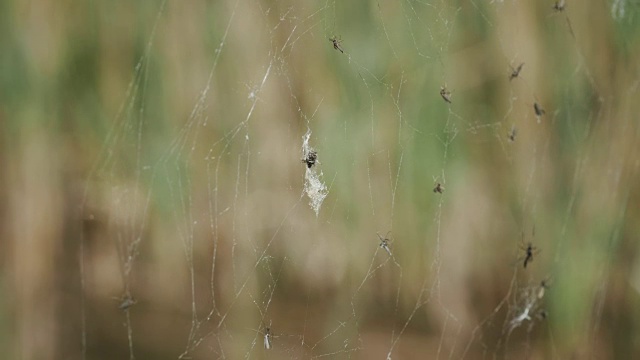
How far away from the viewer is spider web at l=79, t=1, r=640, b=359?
0.65 meters

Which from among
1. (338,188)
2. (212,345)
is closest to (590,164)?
(338,188)

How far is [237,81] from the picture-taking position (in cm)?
65

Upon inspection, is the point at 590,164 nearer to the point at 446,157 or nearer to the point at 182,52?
the point at 446,157

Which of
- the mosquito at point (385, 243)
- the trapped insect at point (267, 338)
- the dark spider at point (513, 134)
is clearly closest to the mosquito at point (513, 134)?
the dark spider at point (513, 134)

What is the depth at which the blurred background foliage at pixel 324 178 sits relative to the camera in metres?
0.65

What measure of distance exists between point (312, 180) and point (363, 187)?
4 cm

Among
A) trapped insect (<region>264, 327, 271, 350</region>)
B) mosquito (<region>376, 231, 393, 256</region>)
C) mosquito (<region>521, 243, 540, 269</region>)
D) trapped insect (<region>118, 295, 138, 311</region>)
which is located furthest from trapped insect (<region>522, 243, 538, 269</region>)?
trapped insect (<region>118, 295, 138, 311</region>)

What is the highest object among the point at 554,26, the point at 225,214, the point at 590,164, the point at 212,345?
the point at 554,26

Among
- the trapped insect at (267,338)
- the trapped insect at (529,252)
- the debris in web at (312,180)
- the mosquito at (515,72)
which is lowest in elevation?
the trapped insect at (267,338)

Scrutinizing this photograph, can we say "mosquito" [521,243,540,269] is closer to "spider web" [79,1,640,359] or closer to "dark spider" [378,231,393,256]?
"spider web" [79,1,640,359]

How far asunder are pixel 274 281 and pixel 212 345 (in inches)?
3.1

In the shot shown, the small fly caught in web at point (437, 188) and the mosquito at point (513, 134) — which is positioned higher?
the mosquito at point (513, 134)

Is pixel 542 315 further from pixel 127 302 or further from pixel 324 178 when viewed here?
pixel 127 302

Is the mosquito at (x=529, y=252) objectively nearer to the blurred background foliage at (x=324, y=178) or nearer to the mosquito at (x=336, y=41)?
the blurred background foliage at (x=324, y=178)
